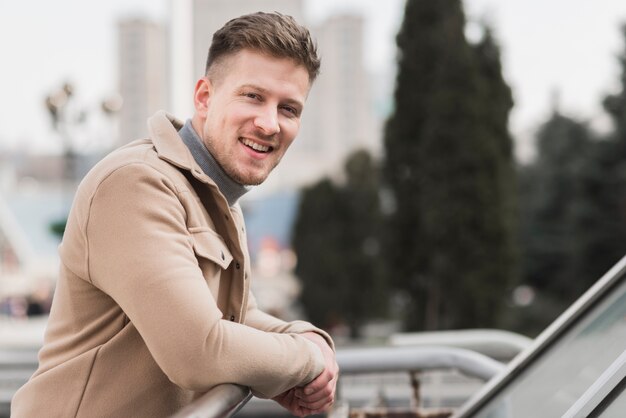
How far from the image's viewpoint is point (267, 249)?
2744 inches

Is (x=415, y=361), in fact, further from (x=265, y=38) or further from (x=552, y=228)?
(x=552, y=228)

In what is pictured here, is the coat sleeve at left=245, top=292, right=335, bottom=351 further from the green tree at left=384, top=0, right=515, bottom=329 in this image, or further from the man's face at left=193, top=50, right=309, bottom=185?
the green tree at left=384, top=0, right=515, bottom=329

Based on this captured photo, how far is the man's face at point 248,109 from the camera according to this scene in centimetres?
183

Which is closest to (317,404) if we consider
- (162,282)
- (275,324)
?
(275,324)

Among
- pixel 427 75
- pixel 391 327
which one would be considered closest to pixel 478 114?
pixel 427 75

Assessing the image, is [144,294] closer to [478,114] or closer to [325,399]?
[325,399]

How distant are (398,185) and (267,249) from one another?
4467 centimetres

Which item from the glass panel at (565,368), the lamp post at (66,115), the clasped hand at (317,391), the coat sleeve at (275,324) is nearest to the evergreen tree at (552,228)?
the lamp post at (66,115)

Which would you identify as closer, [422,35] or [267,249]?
[422,35]

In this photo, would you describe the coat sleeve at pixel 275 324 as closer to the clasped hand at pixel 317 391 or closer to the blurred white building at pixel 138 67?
the clasped hand at pixel 317 391

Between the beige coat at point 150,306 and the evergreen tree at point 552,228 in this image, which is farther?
the evergreen tree at point 552,228

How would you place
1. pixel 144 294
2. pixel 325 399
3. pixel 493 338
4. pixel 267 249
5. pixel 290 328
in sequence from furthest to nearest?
pixel 267 249 → pixel 493 338 → pixel 290 328 → pixel 325 399 → pixel 144 294

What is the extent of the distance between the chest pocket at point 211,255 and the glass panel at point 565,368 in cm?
108

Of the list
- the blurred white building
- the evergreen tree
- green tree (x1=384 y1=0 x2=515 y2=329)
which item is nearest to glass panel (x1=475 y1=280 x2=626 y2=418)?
green tree (x1=384 y1=0 x2=515 y2=329)
